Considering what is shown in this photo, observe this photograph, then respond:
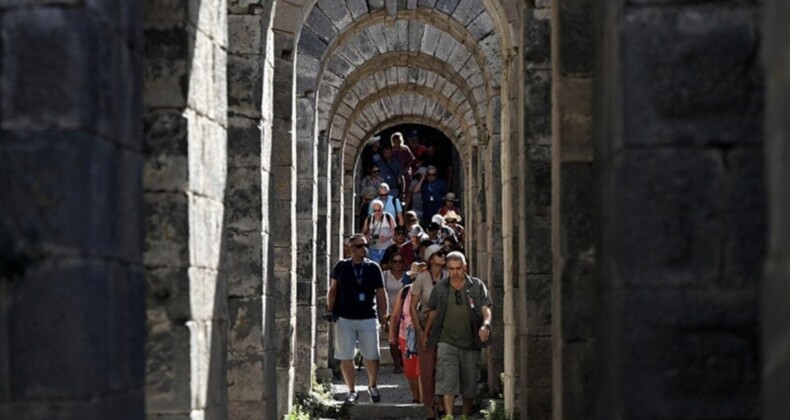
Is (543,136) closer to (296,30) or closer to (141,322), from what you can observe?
(296,30)

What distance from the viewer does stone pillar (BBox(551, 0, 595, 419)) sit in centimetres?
743

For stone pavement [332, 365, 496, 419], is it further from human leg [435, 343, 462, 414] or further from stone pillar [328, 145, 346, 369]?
human leg [435, 343, 462, 414]

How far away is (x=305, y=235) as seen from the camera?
15758 millimetres

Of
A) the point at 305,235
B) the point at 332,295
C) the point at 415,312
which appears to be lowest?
the point at 415,312

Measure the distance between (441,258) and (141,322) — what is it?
24.2 feet

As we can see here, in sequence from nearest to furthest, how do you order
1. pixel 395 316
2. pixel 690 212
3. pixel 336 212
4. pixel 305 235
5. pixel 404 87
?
pixel 690 212, pixel 395 316, pixel 305 235, pixel 336 212, pixel 404 87

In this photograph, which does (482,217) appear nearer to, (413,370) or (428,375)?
(413,370)

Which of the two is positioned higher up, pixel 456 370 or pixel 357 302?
pixel 357 302

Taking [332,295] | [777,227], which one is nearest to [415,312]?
[332,295]

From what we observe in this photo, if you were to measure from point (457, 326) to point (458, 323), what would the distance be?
27 mm

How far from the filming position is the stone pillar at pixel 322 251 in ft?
58.1

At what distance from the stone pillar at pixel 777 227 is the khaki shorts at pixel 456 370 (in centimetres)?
796

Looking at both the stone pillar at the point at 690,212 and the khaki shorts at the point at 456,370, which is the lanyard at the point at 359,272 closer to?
the khaki shorts at the point at 456,370

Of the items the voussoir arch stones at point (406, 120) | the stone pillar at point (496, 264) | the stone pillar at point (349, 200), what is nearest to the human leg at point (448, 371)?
the stone pillar at point (496, 264)
